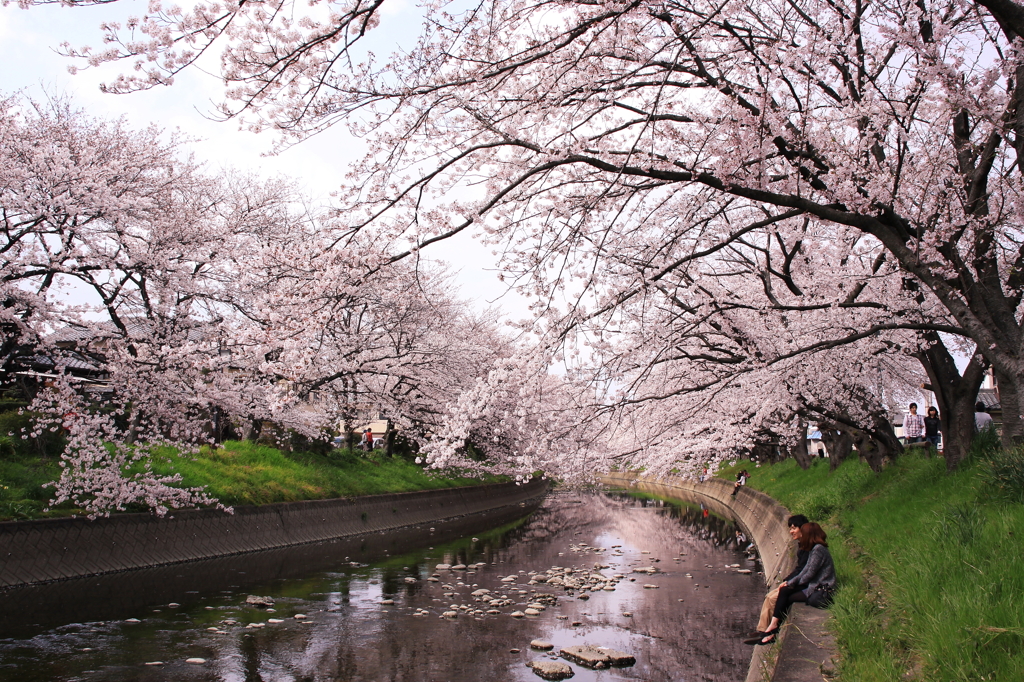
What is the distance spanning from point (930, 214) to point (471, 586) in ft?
33.5

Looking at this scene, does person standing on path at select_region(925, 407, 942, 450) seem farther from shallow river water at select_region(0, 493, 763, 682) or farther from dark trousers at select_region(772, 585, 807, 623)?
dark trousers at select_region(772, 585, 807, 623)

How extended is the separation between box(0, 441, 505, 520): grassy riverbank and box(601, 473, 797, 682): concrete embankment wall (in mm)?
10716

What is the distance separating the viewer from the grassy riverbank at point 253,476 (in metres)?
12.5

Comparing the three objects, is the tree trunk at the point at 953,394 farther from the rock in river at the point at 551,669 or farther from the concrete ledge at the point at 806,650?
the rock in river at the point at 551,669

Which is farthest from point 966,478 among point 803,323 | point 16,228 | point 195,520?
point 16,228

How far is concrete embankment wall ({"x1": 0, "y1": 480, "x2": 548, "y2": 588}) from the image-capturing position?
11422mm

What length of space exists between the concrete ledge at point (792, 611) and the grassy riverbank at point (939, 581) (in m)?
0.27

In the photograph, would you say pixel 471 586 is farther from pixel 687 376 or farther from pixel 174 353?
pixel 174 353

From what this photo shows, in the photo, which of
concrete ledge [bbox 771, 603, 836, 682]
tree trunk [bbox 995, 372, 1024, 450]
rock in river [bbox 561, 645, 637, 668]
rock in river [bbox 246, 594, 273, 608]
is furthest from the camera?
rock in river [bbox 246, 594, 273, 608]

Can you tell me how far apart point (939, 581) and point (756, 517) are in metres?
18.1

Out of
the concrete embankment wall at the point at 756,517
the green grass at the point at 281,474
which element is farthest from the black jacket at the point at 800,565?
the green grass at the point at 281,474

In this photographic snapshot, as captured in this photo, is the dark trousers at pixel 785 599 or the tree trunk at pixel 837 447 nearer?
the dark trousers at pixel 785 599

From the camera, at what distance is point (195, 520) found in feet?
49.5

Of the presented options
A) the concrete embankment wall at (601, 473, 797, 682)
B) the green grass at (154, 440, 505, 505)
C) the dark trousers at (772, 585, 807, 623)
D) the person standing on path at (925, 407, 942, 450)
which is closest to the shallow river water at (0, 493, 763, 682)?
the concrete embankment wall at (601, 473, 797, 682)
